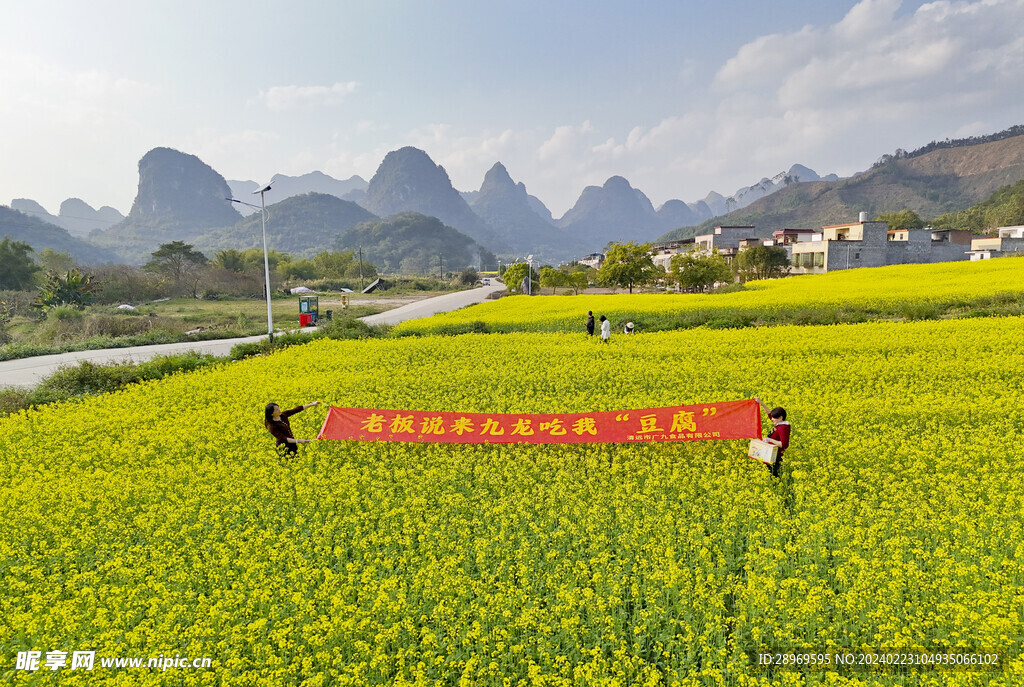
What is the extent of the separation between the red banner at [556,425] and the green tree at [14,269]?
4805cm

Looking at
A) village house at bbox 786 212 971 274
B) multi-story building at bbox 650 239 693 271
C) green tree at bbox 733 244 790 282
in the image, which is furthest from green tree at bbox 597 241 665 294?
multi-story building at bbox 650 239 693 271

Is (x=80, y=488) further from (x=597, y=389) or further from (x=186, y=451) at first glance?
(x=597, y=389)

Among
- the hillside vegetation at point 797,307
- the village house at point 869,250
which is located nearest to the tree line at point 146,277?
the hillside vegetation at point 797,307

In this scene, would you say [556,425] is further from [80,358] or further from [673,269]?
[673,269]

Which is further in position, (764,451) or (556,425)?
(556,425)

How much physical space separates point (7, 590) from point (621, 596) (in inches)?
256

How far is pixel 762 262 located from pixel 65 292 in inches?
2457

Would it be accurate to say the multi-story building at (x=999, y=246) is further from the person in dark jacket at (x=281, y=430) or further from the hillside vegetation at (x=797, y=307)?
the person in dark jacket at (x=281, y=430)

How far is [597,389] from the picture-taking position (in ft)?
40.4

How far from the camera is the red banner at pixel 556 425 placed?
27.8 feet

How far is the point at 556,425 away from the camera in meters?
8.91

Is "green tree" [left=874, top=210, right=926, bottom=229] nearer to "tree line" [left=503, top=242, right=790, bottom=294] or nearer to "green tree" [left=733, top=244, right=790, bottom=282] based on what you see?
"green tree" [left=733, top=244, right=790, bottom=282]

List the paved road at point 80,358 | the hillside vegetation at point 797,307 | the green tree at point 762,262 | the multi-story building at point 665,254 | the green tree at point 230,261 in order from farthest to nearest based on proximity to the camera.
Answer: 1. the multi-story building at point 665,254
2. the green tree at point 230,261
3. the green tree at point 762,262
4. the hillside vegetation at point 797,307
5. the paved road at point 80,358

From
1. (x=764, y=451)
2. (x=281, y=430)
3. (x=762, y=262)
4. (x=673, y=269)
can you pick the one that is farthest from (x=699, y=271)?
(x=281, y=430)
